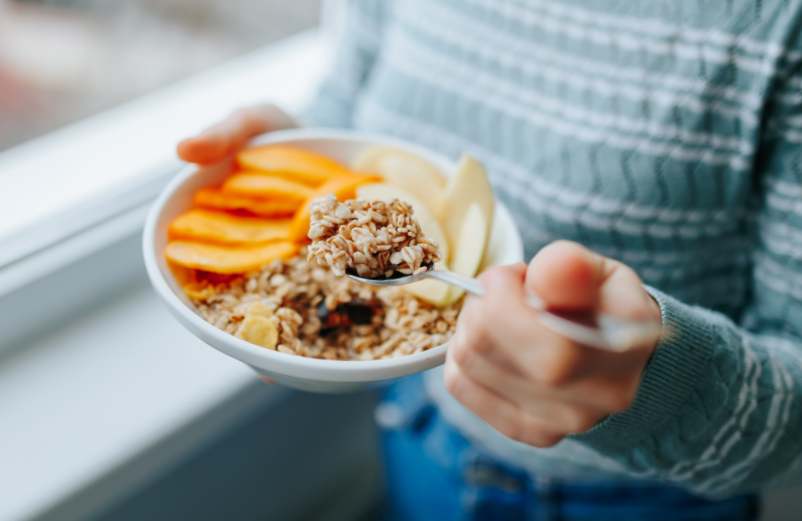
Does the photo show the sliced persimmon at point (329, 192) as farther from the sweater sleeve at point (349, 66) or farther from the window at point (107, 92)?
the window at point (107, 92)

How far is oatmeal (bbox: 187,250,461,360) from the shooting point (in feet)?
1.89

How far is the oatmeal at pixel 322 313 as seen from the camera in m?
0.57

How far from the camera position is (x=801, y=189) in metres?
0.64

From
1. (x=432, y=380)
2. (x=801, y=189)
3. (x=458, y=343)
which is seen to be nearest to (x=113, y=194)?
(x=432, y=380)

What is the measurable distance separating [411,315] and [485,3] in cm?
36

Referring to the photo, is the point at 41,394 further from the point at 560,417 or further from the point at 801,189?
the point at 801,189

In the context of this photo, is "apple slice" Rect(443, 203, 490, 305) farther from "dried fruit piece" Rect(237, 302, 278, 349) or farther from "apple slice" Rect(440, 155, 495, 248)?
"dried fruit piece" Rect(237, 302, 278, 349)

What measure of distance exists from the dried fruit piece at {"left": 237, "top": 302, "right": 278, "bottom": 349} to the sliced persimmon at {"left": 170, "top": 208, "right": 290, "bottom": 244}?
0.09 metres

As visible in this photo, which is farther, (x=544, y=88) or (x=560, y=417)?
(x=544, y=88)

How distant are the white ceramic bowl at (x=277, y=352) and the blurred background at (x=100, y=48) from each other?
0.37m

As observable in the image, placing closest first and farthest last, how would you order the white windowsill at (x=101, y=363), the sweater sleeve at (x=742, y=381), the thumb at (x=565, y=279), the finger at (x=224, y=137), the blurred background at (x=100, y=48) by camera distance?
the thumb at (x=565, y=279)
the sweater sleeve at (x=742, y=381)
the finger at (x=224, y=137)
the white windowsill at (x=101, y=363)
the blurred background at (x=100, y=48)

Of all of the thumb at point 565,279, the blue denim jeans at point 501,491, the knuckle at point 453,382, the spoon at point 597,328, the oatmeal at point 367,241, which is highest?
the thumb at point 565,279

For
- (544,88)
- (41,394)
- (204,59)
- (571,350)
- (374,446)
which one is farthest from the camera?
(374,446)

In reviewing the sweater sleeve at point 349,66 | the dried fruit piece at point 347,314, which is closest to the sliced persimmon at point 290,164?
the dried fruit piece at point 347,314
